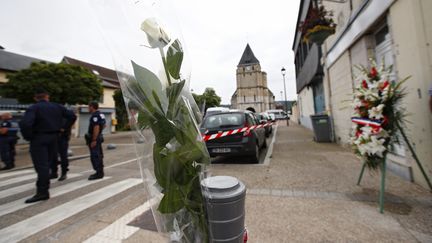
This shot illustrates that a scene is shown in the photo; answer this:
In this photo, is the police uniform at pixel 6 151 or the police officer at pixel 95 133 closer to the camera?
the police officer at pixel 95 133

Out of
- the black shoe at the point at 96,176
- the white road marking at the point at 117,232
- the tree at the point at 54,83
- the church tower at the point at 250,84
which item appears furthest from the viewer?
the church tower at the point at 250,84

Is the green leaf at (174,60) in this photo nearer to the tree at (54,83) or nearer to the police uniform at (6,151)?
the police uniform at (6,151)

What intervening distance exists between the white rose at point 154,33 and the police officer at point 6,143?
9.21 m

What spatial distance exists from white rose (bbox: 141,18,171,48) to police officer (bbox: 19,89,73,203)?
3.81m

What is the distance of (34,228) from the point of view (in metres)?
2.60

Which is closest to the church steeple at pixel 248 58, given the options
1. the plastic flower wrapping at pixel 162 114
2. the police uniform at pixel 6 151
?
the police uniform at pixel 6 151

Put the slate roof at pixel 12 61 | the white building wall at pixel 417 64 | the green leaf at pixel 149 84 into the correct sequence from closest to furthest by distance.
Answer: the green leaf at pixel 149 84 → the white building wall at pixel 417 64 → the slate roof at pixel 12 61

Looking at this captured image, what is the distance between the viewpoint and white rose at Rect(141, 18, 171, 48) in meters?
0.84

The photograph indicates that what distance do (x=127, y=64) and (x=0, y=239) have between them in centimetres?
322

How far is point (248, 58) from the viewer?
188 feet

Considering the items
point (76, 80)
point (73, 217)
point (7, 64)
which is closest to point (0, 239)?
point (73, 217)

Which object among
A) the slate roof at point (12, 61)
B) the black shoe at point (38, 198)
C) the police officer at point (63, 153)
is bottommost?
the black shoe at point (38, 198)

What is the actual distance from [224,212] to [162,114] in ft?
1.76

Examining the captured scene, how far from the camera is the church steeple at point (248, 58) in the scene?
188 ft
